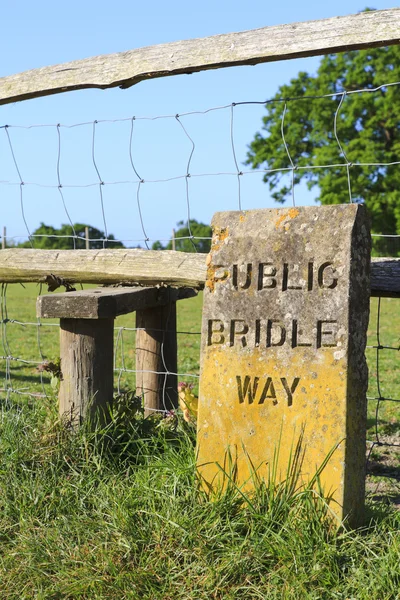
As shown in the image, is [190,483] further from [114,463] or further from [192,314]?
[192,314]

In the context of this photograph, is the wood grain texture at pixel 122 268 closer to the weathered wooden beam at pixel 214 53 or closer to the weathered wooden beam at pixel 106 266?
the weathered wooden beam at pixel 106 266

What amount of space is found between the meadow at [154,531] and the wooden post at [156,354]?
1.19 meters

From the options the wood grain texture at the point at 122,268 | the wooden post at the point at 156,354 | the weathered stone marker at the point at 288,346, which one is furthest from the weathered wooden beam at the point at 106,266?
the weathered stone marker at the point at 288,346

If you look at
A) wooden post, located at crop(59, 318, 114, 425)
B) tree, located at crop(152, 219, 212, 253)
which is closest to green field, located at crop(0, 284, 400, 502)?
wooden post, located at crop(59, 318, 114, 425)

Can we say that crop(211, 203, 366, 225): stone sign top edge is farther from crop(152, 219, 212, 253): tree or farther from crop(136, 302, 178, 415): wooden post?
crop(152, 219, 212, 253): tree

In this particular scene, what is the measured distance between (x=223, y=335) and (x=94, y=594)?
1.29 metres

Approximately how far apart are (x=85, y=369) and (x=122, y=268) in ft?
2.77

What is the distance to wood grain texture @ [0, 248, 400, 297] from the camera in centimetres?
409

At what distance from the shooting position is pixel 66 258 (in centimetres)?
511

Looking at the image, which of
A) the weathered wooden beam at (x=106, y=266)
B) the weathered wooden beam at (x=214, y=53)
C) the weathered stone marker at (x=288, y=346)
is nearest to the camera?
the weathered stone marker at (x=288, y=346)

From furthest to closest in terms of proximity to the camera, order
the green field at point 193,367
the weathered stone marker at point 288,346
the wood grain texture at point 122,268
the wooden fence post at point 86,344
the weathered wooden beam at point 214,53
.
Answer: the green field at point 193,367 → the wooden fence post at point 86,344 → the wood grain texture at point 122,268 → the weathered wooden beam at point 214,53 → the weathered stone marker at point 288,346

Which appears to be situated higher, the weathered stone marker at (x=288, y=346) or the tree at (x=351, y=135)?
the tree at (x=351, y=135)

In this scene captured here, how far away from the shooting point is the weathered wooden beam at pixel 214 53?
3791mm

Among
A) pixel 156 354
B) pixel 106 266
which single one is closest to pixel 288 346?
pixel 106 266
